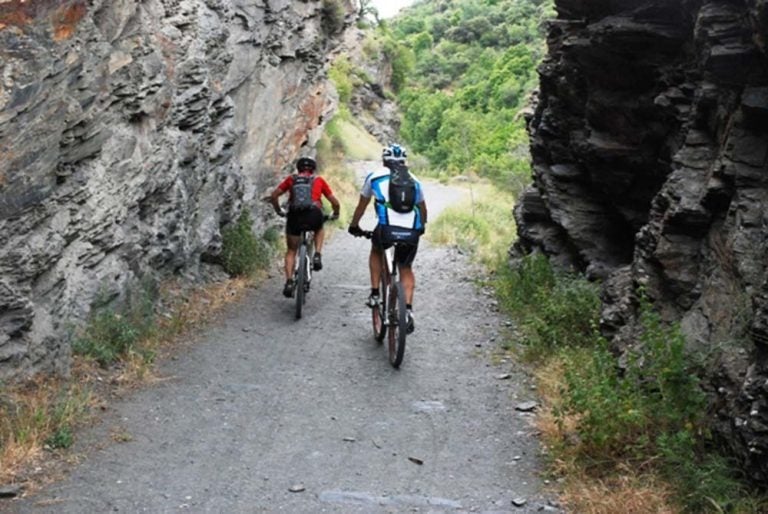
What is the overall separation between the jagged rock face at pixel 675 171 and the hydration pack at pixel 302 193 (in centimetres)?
324

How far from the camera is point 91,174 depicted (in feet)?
25.3

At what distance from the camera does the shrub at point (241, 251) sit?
12.2 metres

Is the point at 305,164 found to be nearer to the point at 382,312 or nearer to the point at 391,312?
the point at 382,312

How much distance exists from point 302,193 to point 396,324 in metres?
2.71

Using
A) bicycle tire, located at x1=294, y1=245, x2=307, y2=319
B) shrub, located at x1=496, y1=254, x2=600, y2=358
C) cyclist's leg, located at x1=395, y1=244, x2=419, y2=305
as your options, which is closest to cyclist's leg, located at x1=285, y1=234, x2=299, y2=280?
bicycle tire, located at x1=294, y1=245, x2=307, y2=319

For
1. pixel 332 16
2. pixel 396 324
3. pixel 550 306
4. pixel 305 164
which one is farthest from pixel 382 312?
pixel 332 16

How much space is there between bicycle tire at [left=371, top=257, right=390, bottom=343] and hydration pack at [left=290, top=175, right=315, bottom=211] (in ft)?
5.03

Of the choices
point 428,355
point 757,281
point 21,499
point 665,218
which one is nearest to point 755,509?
point 757,281

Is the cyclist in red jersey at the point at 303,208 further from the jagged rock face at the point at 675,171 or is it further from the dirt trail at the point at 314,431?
the jagged rock face at the point at 675,171

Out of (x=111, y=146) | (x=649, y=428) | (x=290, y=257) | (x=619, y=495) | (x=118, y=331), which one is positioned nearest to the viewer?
(x=619, y=495)

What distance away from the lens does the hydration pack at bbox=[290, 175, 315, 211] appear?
10344 millimetres

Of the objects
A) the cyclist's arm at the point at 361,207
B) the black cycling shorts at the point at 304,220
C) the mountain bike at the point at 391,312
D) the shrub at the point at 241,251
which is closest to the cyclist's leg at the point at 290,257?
the black cycling shorts at the point at 304,220

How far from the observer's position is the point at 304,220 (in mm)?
10430

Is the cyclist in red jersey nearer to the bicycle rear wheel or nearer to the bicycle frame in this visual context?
the bicycle frame
